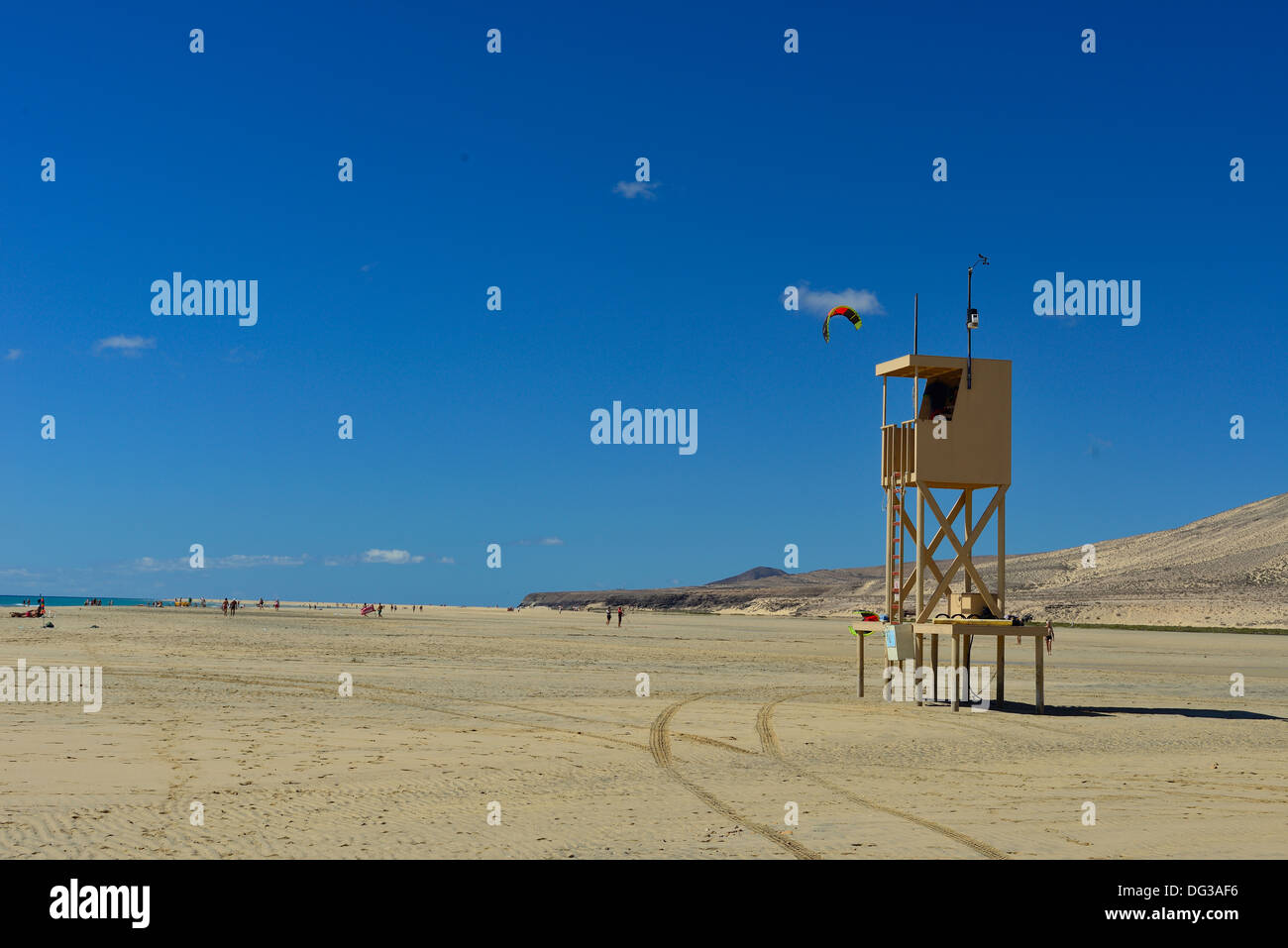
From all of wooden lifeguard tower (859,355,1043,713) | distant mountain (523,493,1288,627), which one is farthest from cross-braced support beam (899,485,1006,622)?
distant mountain (523,493,1288,627)

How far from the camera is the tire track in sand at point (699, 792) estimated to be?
8511 mm

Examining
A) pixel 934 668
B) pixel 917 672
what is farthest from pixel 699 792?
pixel 917 672

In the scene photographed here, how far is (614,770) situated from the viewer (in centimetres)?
1212

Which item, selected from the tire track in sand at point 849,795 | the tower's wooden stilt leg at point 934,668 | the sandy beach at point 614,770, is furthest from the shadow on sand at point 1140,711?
the tire track in sand at point 849,795

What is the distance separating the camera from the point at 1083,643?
1986 inches

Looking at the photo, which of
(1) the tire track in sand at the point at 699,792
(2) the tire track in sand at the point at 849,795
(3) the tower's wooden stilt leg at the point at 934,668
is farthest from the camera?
(3) the tower's wooden stilt leg at the point at 934,668

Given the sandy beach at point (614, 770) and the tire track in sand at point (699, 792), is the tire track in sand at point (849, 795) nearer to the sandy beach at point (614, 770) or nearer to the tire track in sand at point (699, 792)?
the sandy beach at point (614, 770)

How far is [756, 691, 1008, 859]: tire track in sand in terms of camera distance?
8617 mm

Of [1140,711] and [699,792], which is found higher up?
[699,792]

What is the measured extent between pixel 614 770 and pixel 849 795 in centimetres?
281

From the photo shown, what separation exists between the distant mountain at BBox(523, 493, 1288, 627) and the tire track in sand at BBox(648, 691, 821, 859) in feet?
216

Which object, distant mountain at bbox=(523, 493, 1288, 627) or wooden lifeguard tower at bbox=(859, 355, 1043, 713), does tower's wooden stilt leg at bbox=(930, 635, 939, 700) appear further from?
distant mountain at bbox=(523, 493, 1288, 627)

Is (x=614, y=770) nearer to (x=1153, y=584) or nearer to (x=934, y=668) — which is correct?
(x=934, y=668)

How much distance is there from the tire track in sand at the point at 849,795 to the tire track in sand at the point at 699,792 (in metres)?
1.36
